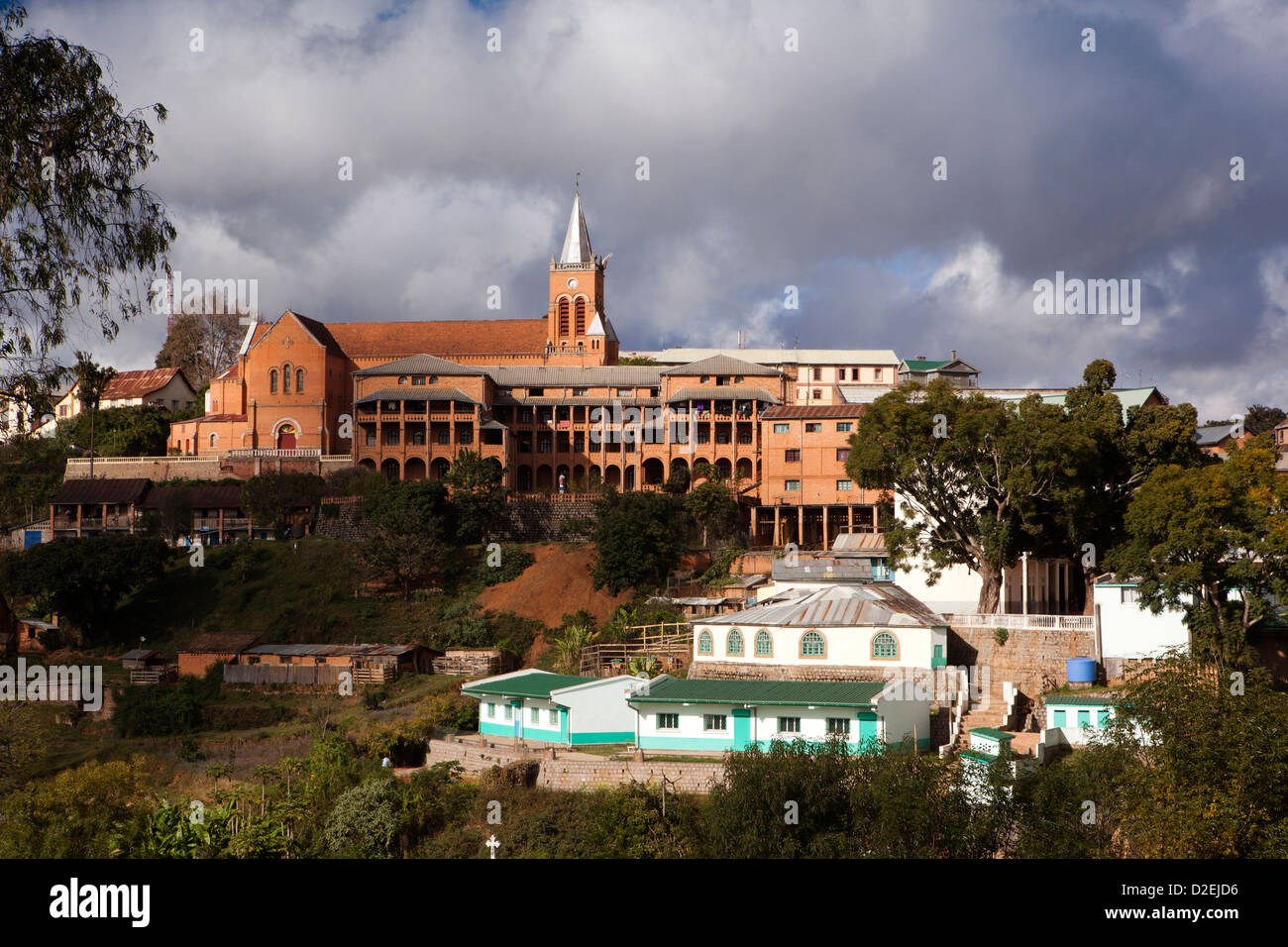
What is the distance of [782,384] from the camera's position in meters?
69.2

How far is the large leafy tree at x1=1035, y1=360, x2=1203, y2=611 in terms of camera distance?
3522 cm

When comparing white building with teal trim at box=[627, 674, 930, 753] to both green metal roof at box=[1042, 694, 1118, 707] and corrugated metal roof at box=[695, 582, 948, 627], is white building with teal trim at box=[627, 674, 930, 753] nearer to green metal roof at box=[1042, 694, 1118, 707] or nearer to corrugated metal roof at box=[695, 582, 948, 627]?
corrugated metal roof at box=[695, 582, 948, 627]

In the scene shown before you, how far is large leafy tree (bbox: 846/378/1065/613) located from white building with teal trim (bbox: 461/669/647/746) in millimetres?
10797

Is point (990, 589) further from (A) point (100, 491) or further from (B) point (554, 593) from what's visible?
(A) point (100, 491)

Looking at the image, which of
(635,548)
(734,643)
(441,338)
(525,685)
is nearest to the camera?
(525,685)

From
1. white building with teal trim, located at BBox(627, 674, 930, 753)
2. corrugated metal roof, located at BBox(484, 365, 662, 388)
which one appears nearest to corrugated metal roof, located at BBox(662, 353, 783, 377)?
corrugated metal roof, located at BBox(484, 365, 662, 388)

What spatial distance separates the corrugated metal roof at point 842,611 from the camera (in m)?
33.5

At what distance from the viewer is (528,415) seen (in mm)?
72500

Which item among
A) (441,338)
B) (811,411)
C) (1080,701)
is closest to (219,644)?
(811,411)

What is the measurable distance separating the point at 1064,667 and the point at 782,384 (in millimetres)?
38382

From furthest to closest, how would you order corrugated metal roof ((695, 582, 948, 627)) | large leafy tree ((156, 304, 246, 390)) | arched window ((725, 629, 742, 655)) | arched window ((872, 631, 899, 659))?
large leafy tree ((156, 304, 246, 390)) → arched window ((725, 629, 742, 655)) → corrugated metal roof ((695, 582, 948, 627)) → arched window ((872, 631, 899, 659))

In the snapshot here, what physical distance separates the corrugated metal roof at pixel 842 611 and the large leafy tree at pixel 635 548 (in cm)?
1118

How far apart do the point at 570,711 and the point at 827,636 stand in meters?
7.88
